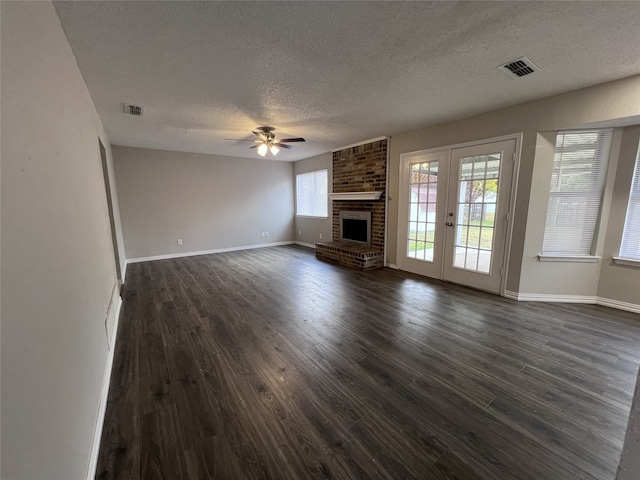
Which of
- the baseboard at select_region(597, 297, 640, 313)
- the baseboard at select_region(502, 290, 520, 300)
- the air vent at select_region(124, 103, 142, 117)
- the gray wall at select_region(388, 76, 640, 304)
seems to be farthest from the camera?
the baseboard at select_region(502, 290, 520, 300)

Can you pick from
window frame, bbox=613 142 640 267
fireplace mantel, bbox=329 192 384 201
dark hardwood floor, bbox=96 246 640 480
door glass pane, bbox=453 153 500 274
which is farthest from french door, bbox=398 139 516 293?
window frame, bbox=613 142 640 267

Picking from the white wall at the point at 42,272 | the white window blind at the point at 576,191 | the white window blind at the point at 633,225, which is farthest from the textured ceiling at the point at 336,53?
the white window blind at the point at 633,225

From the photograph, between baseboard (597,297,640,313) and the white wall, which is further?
baseboard (597,297,640,313)

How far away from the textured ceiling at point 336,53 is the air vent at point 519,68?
0.15 feet

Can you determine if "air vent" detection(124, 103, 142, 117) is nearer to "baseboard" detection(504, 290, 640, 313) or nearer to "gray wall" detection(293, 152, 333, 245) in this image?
"gray wall" detection(293, 152, 333, 245)

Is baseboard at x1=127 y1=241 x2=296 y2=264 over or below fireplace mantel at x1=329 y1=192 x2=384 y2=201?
below

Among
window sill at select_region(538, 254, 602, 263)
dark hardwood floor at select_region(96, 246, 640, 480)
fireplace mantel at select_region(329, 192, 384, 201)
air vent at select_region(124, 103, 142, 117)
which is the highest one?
air vent at select_region(124, 103, 142, 117)

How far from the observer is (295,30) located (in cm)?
176

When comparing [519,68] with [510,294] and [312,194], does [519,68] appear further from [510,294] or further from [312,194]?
[312,194]

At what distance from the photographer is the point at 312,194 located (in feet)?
23.1

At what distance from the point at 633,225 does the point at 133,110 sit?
235 inches

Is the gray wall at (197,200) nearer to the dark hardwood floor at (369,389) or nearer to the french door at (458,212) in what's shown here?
the dark hardwood floor at (369,389)

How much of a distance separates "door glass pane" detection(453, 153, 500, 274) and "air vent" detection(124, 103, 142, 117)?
4.34 meters

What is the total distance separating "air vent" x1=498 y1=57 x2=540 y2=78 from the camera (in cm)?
218
